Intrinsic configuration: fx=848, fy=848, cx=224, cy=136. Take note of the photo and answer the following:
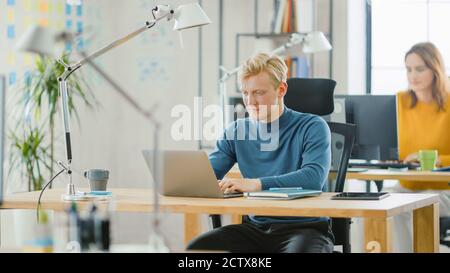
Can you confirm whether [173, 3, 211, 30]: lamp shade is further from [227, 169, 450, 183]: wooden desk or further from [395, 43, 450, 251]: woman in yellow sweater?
[395, 43, 450, 251]: woman in yellow sweater

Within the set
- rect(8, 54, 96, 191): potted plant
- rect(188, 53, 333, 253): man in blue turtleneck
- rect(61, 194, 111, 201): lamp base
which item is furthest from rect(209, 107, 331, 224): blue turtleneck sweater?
rect(8, 54, 96, 191): potted plant

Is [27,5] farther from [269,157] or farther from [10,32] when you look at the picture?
[269,157]

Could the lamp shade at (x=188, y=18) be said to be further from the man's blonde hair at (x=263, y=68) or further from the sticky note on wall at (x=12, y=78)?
the sticky note on wall at (x=12, y=78)

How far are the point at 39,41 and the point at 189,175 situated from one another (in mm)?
1133

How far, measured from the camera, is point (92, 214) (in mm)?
1551

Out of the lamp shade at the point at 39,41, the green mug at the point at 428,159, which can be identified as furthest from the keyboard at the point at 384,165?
the lamp shade at the point at 39,41

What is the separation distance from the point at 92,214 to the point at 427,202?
65.0 inches

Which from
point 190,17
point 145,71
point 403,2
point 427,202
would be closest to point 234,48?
point 145,71

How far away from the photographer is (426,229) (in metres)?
→ 2.99

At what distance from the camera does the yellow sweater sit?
Result: 4.55 m

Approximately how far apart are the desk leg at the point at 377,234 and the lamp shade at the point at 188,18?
1120 mm

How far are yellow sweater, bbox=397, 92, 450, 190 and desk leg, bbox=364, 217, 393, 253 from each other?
191 centimetres

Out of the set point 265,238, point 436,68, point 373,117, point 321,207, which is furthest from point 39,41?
point 436,68
